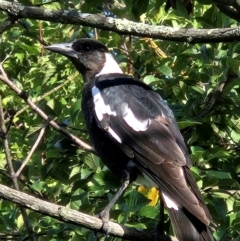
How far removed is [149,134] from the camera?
3145 millimetres

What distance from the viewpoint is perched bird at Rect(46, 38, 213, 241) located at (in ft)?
9.19

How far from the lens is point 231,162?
3258 millimetres

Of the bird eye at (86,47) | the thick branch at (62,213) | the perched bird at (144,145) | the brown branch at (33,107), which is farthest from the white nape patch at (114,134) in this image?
the bird eye at (86,47)

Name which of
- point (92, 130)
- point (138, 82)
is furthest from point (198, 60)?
point (92, 130)

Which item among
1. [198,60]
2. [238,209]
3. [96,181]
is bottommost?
[238,209]

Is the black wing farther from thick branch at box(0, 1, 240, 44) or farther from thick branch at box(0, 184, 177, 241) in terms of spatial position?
thick branch at box(0, 1, 240, 44)

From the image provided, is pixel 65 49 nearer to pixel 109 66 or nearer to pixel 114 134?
pixel 109 66

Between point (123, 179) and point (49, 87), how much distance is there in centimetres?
114

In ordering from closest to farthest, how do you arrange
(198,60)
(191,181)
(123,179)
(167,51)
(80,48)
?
1. (191,181)
2. (123,179)
3. (198,60)
4. (80,48)
5. (167,51)

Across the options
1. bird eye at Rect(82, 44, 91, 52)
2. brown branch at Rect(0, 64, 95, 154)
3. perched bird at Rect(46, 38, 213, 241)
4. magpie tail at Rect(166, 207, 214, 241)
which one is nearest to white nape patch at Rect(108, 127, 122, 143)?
perched bird at Rect(46, 38, 213, 241)

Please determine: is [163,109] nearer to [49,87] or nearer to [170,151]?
[170,151]

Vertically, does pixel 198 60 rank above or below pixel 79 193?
above

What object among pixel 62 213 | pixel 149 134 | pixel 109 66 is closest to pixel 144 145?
pixel 149 134

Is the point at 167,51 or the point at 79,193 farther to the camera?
the point at 167,51
